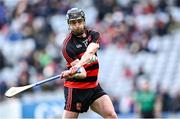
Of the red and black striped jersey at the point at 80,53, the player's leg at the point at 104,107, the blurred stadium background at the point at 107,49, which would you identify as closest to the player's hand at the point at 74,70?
the red and black striped jersey at the point at 80,53

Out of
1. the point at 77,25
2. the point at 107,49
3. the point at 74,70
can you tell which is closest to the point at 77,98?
the point at 74,70

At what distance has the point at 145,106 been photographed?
1730cm

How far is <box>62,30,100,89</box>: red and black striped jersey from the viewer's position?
35.5 feet

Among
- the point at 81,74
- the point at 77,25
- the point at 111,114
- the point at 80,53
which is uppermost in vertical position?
the point at 77,25

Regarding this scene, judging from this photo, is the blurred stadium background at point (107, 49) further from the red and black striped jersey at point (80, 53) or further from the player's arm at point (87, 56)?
the player's arm at point (87, 56)

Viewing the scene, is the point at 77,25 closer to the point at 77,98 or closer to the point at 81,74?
the point at 81,74

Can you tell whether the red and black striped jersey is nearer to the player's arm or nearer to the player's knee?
the player's arm

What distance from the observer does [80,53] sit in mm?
10867

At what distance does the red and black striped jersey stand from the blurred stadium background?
23.3 ft

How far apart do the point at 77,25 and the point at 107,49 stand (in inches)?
461

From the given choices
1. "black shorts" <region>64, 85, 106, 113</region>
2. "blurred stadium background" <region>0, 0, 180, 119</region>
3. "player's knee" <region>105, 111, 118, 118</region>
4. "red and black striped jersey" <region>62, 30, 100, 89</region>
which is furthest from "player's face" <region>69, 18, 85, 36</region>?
"blurred stadium background" <region>0, 0, 180, 119</region>

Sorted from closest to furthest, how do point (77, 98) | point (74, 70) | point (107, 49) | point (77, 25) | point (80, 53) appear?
point (74, 70) → point (77, 25) → point (80, 53) → point (77, 98) → point (107, 49)

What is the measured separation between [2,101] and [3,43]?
2996 mm

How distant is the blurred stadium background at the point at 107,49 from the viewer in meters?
19.7
